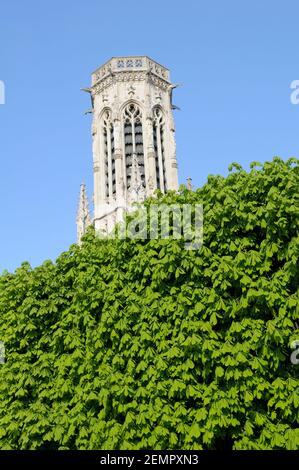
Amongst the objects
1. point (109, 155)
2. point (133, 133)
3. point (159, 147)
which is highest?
point (133, 133)

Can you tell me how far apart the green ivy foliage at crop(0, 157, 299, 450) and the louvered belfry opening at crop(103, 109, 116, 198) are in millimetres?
33242

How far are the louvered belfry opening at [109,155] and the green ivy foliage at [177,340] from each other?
33242 millimetres

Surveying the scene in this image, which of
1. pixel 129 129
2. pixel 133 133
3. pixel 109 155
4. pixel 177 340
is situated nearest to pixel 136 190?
pixel 109 155

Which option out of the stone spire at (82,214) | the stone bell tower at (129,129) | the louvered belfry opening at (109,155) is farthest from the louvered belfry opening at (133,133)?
the stone spire at (82,214)

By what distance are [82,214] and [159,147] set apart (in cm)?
948

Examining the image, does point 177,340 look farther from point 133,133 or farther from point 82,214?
point 133,133

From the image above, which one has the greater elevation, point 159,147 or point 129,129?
point 129,129

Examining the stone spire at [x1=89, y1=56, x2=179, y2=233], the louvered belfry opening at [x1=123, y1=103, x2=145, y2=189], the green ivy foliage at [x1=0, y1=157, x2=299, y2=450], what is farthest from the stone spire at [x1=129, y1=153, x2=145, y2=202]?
the green ivy foliage at [x1=0, y1=157, x2=299, y2=450]

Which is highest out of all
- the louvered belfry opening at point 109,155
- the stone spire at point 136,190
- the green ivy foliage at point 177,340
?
the louvered belfry opening at point 109,155

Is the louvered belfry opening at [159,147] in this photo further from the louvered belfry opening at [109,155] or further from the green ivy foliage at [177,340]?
the green ivy foliage at [177,340]

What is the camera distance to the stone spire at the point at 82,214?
45906 millimetres

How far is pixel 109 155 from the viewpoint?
1868 inches

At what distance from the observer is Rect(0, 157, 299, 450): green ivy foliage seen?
10492mm

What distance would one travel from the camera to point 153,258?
11.9 metres
